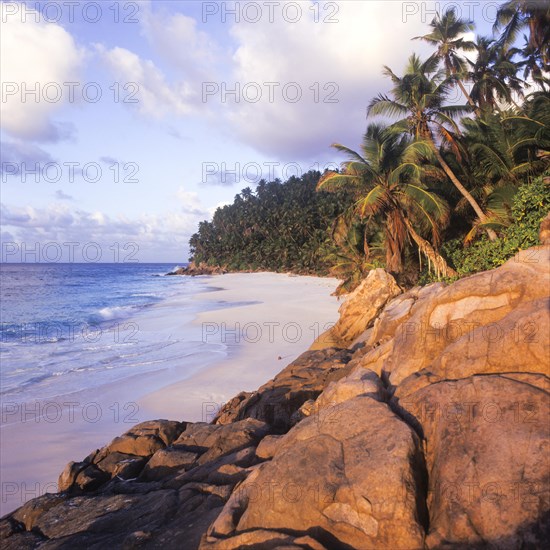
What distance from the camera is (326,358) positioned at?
991 centimetres

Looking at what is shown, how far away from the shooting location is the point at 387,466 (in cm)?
347

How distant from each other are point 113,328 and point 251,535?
1878 centimetres

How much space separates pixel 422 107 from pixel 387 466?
18.5 meters

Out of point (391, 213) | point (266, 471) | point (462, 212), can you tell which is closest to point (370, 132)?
point (391, 213)

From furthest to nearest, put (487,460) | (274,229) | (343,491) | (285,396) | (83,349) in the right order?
(274,229), (83,349), (285,396), (343,491), (487,460)

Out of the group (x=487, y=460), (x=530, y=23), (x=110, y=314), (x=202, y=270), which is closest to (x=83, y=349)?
(x=110, y=314)

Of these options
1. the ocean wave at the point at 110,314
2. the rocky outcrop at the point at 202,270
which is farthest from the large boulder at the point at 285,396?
the rocky outcrop at the point at 202,270

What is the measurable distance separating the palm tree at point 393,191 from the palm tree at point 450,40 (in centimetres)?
803

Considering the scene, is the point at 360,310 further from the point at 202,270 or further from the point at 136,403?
the point at 202,270

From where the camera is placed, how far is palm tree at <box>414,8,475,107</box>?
23969 millimetres

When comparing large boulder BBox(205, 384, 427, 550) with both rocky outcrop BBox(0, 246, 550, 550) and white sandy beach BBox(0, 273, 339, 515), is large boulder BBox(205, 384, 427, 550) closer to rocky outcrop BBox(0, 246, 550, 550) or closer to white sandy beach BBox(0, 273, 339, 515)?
rocky outcrop BBox(0, 246, 550, 550)

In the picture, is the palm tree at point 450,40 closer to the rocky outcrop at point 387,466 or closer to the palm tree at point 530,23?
the palm tree at point 530,23

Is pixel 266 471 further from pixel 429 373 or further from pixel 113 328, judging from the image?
pixel 113 328

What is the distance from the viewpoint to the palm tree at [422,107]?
18.8 meters
